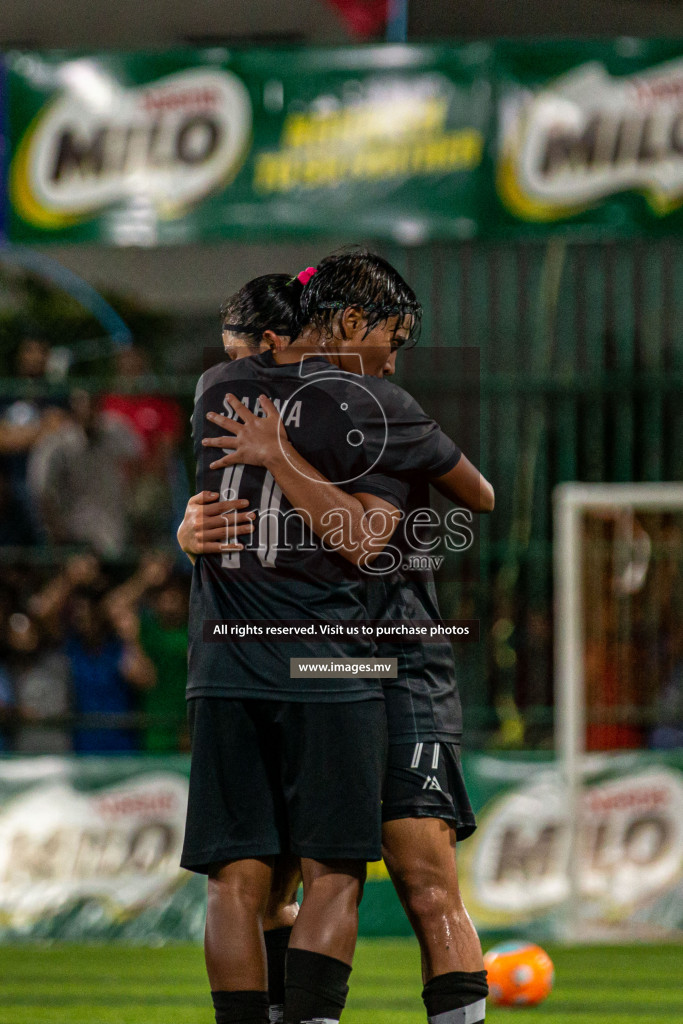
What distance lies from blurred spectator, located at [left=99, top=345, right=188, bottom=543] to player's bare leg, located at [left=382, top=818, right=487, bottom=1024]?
5.48 m

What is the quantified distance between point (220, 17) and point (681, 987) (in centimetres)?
807

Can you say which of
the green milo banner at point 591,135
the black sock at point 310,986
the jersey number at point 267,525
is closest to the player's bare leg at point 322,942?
the black sock at point 310,986

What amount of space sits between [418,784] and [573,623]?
16.0 ft

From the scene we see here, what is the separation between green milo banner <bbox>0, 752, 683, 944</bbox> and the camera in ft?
26.5

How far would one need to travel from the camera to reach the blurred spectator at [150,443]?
29.3 feet

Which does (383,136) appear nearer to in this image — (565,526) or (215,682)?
(565,526)

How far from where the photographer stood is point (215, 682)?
3.34 meters

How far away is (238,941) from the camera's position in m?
3.27

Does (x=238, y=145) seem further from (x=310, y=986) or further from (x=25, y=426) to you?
(x=310, y=986)

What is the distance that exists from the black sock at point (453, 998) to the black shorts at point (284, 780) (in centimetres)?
43

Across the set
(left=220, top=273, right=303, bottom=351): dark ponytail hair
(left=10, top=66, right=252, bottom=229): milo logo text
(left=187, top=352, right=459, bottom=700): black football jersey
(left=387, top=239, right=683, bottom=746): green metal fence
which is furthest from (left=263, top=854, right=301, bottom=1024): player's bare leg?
(left=10, top=66, right=252, bottom=229): milo logo text

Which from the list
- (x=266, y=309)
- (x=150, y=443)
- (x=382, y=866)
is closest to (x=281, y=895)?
(x=266, y=309)

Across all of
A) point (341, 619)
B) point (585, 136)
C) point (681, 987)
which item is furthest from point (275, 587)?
point (585, 136)

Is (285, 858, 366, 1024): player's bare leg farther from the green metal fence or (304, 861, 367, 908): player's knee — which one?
the green metal fence
